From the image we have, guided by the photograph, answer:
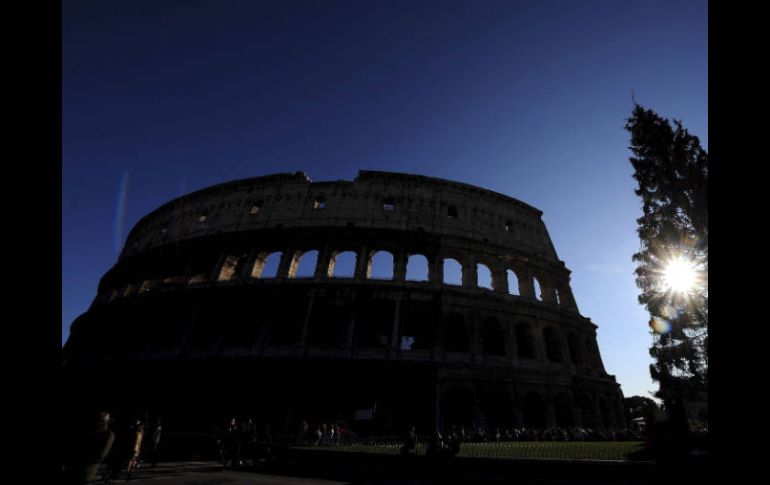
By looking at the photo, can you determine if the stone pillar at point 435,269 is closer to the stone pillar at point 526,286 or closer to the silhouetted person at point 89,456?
the stone pillar at point 526,286

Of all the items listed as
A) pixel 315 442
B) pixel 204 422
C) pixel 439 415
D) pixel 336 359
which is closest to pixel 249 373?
pixel 204 422

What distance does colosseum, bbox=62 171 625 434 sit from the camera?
21047mm

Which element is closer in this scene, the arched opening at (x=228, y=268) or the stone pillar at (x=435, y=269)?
the stone pillar at (x=435, y=269)

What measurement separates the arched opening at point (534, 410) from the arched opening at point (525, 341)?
9.00 ft

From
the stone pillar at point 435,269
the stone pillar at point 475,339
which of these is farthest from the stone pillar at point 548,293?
the stone pillar at point 435,269

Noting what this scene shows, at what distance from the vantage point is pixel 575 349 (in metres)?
27.9

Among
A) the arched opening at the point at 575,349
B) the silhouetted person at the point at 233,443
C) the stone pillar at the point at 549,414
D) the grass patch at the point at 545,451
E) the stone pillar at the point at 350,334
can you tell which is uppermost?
the arched opening at the point at 575,349

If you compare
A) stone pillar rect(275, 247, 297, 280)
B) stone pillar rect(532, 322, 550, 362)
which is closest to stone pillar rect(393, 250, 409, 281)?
stone pillar rect(275, 247, 297, 280)

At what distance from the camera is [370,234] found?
27750 millimetres

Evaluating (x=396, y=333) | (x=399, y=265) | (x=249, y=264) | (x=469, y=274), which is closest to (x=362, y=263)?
(x=399, y=265)

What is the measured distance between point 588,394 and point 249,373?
76.6 feet

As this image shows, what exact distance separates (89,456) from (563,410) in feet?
85.4

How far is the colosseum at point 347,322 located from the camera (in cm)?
2105
